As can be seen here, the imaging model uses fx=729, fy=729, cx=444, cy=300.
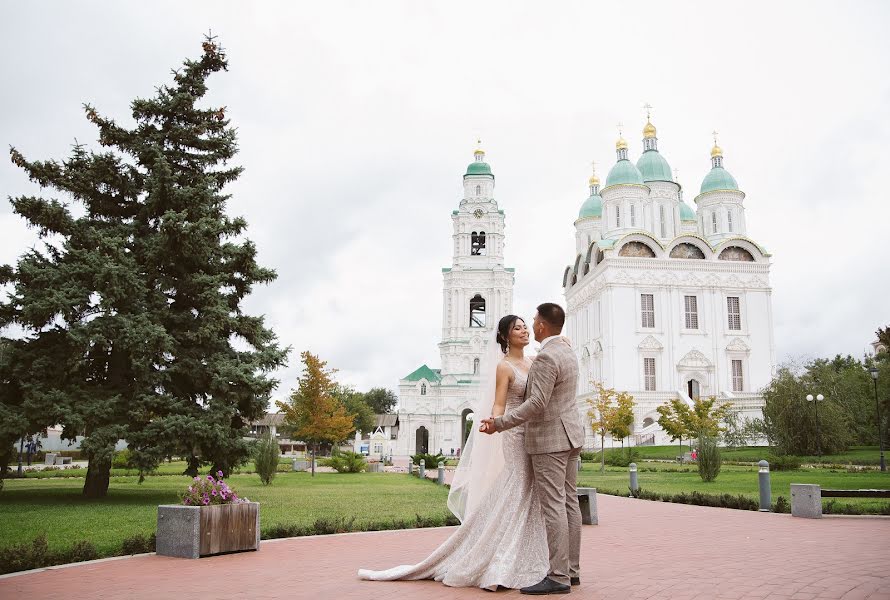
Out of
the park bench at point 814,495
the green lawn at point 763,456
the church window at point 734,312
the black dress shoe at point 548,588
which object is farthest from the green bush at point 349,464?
the church window at point 734,312

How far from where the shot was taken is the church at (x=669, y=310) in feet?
182

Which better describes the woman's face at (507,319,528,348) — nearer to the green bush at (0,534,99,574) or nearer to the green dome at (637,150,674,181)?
the green bush at (0,534,99,574)

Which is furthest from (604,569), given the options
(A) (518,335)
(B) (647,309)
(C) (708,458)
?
(B) (647,309)

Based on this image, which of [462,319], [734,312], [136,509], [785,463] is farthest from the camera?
[462,319]

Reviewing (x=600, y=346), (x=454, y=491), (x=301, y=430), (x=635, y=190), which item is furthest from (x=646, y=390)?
(x=454, y=491)

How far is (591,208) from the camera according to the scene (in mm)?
74125

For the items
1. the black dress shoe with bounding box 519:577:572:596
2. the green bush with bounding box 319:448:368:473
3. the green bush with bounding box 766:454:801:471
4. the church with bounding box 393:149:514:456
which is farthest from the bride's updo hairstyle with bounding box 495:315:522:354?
the church with bounding box 393:149:514:456

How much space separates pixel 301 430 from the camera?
113 feet

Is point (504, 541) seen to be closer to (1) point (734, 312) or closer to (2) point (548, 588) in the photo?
(2) point (548, 588)

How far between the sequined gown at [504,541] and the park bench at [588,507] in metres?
5.04

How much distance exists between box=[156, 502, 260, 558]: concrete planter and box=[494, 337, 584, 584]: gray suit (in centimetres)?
411

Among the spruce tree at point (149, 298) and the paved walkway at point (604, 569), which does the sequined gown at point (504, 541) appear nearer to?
the paved walkway at point (604, 569)

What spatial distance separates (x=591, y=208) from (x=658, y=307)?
66.0ft

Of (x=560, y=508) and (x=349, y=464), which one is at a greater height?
(x=560, y=508)
